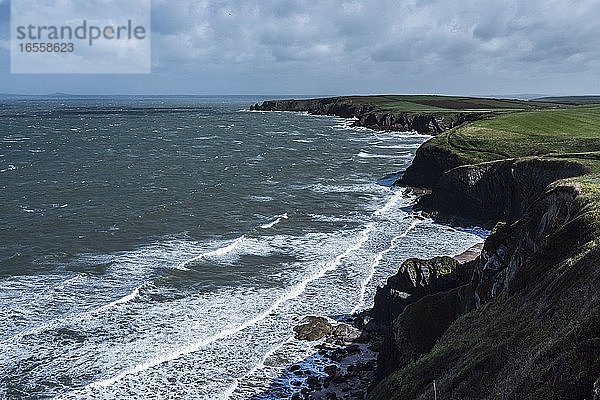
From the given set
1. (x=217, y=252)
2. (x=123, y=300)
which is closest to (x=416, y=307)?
(x=123, y=300)

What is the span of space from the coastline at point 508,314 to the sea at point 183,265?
6.05m

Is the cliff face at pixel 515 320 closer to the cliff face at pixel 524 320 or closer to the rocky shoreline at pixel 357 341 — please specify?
the cliff face at pixel 524 320

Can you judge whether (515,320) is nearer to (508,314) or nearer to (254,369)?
(508,314)

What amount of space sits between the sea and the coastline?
6.05 metres

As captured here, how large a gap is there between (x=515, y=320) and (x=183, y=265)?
28690 millimetres

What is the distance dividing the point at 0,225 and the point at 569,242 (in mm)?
46727

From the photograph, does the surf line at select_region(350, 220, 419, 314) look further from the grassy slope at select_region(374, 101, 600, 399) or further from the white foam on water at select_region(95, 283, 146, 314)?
the grassy slope at select_region(374, 101, 600, 399)

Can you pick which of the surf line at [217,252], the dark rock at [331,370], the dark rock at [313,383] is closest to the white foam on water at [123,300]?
the surf line at [217,252]

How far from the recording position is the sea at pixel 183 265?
29234 millimetres

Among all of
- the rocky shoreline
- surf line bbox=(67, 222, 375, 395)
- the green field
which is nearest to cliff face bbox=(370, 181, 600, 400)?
the rocky shoreline

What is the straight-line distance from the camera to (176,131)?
15512 centimetres

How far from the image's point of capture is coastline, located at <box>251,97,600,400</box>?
13.0 meters

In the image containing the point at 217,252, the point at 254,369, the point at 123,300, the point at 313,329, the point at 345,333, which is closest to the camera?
the point at 254,369

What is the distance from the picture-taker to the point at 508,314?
19.6 metres
